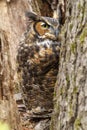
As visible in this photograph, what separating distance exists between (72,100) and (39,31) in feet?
2.46

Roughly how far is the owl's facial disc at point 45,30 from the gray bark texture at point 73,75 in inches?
17.3

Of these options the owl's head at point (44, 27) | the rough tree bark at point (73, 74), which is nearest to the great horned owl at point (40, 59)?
the owl's head at point (44, 27)

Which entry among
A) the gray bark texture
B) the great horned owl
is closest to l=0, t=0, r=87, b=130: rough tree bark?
the gray bark texture

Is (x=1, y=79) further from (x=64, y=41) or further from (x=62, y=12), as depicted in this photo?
(x=64, y=41)

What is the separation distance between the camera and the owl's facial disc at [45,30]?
81.8 inches

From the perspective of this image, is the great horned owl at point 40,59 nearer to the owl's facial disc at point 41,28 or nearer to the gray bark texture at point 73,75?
the owl's facial disc at point 41,28

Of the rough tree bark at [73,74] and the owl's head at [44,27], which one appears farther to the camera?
the owl's head at [44,27]

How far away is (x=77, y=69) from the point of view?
1439mm

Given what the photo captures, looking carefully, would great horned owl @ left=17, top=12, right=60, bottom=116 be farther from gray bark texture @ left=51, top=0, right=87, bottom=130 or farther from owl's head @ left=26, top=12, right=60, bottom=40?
gray bark texture @ left=51, top=0, right=87, bottom=130

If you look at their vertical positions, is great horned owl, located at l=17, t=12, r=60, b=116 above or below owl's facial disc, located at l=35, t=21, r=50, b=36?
below

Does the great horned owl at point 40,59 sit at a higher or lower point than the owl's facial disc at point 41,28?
lower

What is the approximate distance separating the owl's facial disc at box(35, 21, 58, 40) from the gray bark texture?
44 cm

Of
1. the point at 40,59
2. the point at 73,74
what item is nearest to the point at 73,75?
the point at 73,74

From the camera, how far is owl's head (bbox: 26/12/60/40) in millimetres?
2080
